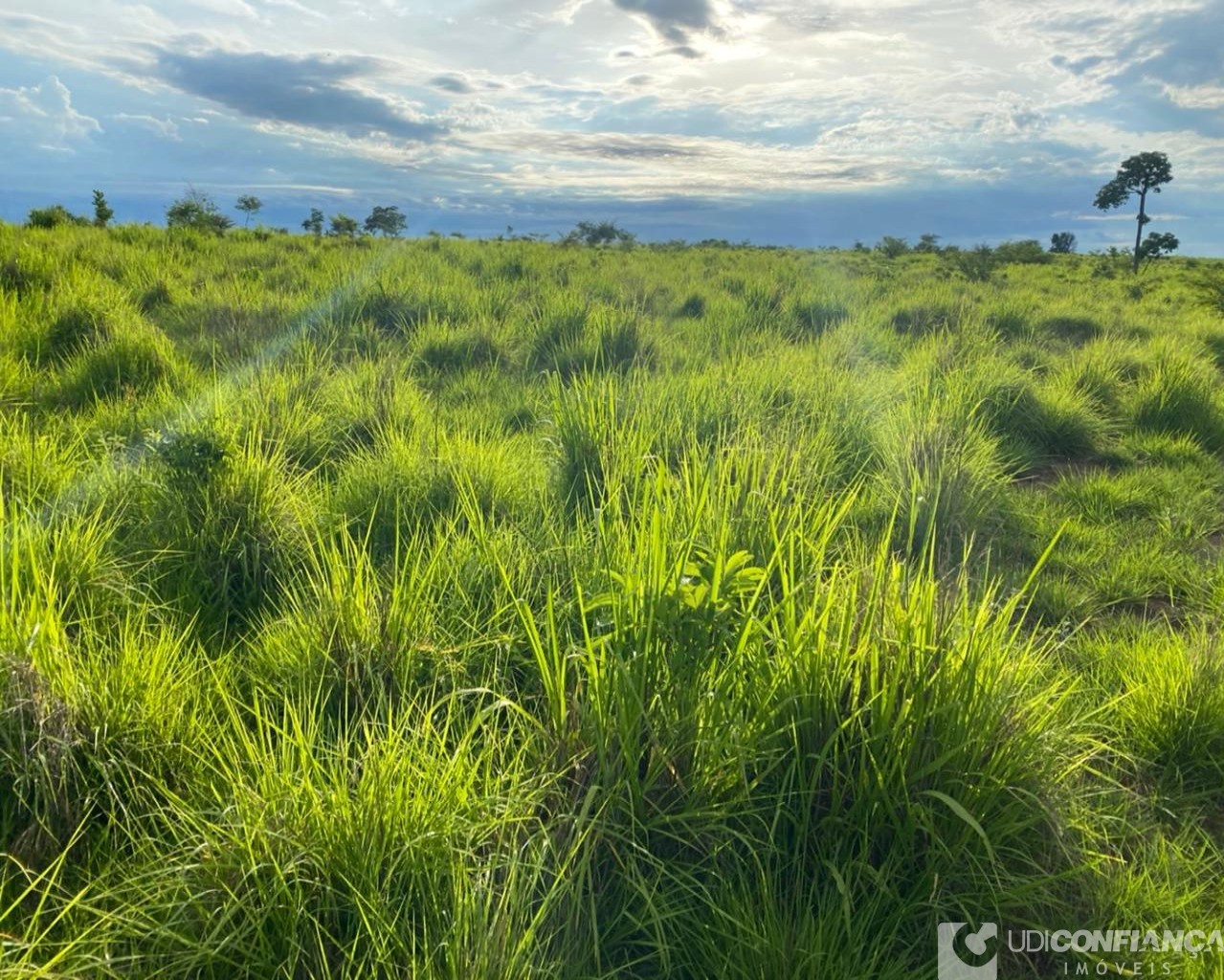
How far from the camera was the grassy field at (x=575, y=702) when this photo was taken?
4.63 feet

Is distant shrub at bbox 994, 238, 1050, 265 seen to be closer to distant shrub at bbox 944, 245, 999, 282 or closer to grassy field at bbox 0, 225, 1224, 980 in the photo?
distant shrub at bbox 944, 245, 999, 282

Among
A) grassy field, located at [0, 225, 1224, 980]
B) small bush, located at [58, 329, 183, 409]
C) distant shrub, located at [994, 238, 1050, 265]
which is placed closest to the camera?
grassy field, located at [0, 225, 1224, 980]

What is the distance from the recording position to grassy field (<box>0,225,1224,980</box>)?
55.6 inches

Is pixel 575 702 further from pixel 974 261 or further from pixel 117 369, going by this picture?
pixel 974 261

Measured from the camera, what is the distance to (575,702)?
169 centimetres

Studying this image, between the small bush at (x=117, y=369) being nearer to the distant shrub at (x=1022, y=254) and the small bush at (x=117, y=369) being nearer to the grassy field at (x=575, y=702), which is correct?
the grassy field at (x=575, y=702)

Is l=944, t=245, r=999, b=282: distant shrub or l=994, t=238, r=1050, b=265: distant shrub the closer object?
l=944, t=245, r=999, b=282: distant shrub

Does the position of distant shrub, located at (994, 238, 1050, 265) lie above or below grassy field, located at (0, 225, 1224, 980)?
above

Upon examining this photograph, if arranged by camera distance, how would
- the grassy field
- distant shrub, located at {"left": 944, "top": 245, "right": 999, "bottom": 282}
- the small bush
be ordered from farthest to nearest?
1. distant shrub, located at {"left": 944, "top": 245, "right": 999, "bottom": 282}
2. the small bush
3. the grassy field

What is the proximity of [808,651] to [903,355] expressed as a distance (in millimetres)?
5442

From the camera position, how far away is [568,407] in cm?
359

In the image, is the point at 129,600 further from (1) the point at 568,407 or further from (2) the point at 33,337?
(2) the point at 33,337

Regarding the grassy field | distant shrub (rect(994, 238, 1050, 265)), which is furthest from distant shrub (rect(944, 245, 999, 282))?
the grassy field

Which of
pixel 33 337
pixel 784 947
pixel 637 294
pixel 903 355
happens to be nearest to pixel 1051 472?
pixel 903 355
